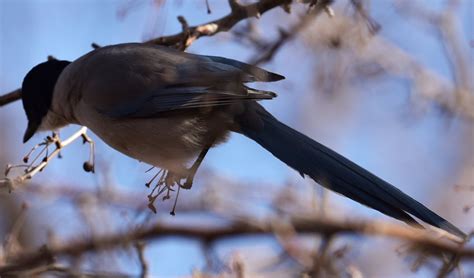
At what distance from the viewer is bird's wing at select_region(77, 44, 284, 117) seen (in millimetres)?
4738

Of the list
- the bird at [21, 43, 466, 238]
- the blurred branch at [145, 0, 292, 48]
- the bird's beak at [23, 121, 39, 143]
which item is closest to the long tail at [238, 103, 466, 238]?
the bird at [21, 43, 466, 238]

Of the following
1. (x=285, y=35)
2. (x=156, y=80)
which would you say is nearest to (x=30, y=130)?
(x=156, y=80)

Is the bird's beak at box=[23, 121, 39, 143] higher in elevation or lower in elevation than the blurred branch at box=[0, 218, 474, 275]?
higher

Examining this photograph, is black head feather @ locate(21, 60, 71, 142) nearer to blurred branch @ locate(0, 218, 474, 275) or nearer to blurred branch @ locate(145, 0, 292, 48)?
blurred branch @ locate(0, 218, 474, 275)

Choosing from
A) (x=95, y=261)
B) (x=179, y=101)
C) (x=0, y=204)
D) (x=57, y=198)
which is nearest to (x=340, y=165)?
(x=179, y=101)

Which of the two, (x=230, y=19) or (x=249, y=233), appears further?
(x=249, y=233)

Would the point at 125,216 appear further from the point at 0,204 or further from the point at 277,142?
the point at 0,204

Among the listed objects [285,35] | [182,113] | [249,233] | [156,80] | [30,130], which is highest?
[285,35]

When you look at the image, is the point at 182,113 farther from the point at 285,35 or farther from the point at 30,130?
the point at 30,130

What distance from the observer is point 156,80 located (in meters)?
5.13

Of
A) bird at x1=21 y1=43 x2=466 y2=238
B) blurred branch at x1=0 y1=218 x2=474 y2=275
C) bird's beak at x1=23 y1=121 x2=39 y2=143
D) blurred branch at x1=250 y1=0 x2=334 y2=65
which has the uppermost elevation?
blurred branch at x1=250 y1=0 x2=334 y2=65

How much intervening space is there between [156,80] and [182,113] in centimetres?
28

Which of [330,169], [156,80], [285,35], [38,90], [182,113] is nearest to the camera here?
[330,169]

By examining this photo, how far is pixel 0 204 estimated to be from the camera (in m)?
10.5
